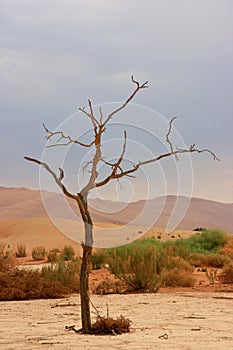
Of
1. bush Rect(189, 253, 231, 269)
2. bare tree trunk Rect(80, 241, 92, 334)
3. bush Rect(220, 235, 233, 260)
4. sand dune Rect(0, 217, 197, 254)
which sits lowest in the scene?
bare tree trunk Rect(80, 241, 92, 334)

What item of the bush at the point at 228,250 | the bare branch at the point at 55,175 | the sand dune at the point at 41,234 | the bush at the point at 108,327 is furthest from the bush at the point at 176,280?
the sand dune at the point at 41,234

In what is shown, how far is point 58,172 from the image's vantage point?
9.59m

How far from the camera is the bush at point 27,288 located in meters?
14.9

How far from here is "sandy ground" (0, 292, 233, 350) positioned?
28.2 ft

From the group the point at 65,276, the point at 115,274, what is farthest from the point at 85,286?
the point at 115,274

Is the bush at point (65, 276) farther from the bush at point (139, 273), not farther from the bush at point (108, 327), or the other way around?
the bush at point (108, 327)

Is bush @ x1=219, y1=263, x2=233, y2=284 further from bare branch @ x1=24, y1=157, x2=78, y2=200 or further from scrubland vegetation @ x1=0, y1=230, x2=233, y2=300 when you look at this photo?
bare branch @ x1=24, y1=157, x2=78, y2=200

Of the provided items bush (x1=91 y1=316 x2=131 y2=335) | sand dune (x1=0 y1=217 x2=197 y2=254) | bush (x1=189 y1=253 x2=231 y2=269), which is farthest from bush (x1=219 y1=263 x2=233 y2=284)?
sand dune (x1=0 y1=217 x2=197 y2=254)

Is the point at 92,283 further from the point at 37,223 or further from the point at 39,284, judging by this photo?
the point at 37,223

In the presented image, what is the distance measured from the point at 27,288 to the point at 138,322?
16.6 feet

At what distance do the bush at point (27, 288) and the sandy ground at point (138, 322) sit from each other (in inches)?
23.4

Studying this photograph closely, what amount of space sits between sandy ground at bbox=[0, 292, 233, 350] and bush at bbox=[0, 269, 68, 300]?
593 millimetres

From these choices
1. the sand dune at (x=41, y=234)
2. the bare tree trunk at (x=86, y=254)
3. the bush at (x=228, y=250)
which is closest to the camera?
the bare tree trunk at (x=86, y=254)

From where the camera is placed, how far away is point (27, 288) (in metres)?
15.2
